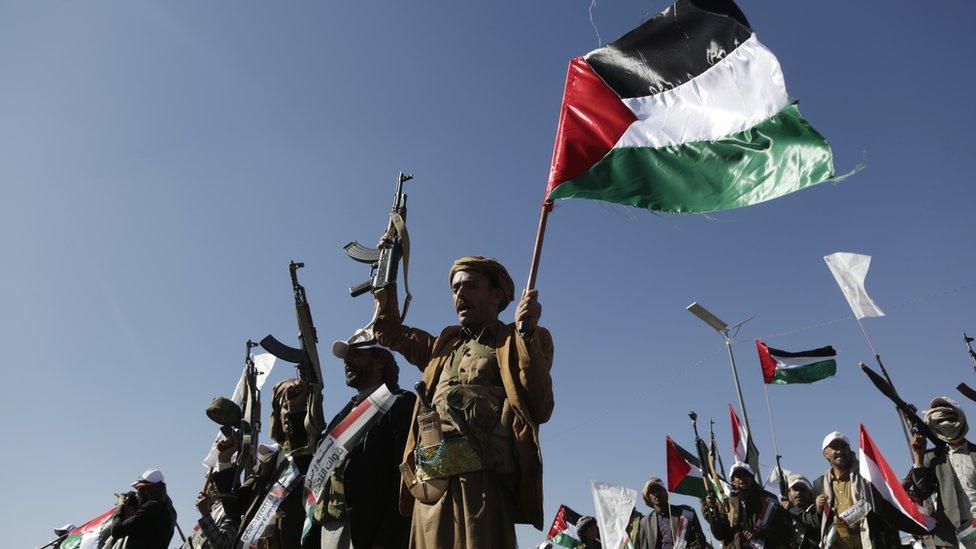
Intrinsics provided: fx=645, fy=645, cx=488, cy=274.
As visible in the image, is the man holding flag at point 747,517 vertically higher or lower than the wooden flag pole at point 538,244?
lower

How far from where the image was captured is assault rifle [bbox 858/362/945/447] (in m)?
6.57

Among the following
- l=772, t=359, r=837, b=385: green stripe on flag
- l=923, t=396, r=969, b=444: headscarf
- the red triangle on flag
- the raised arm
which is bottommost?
l=923, t=396, r=969, b=444: headscarf

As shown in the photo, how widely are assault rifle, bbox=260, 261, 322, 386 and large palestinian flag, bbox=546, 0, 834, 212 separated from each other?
8.64 ft

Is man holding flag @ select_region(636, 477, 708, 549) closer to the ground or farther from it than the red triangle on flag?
closer to the ground

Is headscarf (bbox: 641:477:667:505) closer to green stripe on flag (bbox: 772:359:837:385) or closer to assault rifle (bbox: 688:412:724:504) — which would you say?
assault rifle (bbox: 688:412:724:504)

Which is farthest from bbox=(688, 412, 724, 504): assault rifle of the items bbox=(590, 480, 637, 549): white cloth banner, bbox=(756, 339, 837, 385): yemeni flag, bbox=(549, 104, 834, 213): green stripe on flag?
bbox=(549, 104, 834, 213): green stripe on flag

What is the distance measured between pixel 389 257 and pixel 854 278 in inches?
297

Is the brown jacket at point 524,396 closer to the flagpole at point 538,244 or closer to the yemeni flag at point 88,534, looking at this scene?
the flagpole at point 538,244

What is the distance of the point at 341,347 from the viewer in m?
4.75

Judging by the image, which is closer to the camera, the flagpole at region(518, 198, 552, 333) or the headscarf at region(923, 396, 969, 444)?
the flagpole at region(518, 198, 552, 333)

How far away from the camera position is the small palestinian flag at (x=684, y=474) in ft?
38.4

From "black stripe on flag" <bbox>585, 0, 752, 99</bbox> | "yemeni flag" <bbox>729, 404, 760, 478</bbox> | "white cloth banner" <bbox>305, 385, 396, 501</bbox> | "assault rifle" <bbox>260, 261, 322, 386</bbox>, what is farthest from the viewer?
"yemeni flag" <bbox>729, 404, 760, 478</bbox>

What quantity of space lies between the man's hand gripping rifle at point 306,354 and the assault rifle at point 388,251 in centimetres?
71

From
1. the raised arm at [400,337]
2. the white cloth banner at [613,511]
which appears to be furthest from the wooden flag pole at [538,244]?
the white cloth banner at [613,511]
